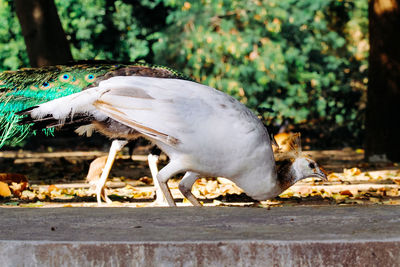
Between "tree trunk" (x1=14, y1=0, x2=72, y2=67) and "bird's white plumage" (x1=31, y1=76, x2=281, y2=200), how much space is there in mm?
4784

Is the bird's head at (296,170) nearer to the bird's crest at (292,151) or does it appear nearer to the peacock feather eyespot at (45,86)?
the bird's crest at (292,151)

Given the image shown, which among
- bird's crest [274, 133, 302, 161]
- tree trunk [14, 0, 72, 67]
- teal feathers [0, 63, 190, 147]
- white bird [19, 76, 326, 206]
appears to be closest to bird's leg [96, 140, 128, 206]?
teal feathers [0, 63, 190, 147]

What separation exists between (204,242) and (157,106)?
1642 millimetres

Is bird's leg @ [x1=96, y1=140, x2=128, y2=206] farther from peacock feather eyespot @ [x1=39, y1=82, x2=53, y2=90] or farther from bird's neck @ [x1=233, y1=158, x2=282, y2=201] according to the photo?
bird's neck @ [x1=233, y1=158, x2=282, y2=201]

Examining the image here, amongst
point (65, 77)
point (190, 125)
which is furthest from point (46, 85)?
point (190, 125)

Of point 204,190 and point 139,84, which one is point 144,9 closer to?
point 204,190

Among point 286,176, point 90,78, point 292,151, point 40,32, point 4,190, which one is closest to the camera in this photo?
point 286,176

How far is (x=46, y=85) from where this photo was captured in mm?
5441

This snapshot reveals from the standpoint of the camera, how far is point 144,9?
42.9 feet

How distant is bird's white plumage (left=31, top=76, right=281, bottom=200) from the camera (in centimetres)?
418

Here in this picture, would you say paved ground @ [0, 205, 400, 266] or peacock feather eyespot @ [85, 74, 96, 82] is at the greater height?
peacock feather eyespot @ [85, 74, 96, 82]

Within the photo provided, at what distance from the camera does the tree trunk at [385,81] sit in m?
8.80

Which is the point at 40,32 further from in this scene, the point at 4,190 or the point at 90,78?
the point at 90,78

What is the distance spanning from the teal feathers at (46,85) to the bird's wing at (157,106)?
899 millimetres
